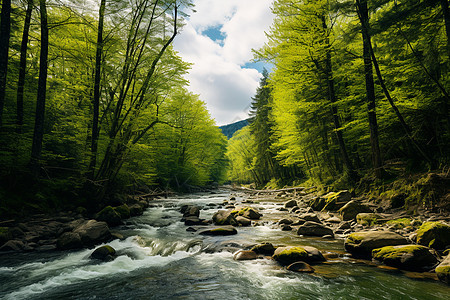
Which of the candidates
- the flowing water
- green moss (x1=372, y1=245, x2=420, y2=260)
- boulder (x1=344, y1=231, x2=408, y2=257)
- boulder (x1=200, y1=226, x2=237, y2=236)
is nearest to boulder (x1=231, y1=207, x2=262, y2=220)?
boulder (x1=200, y1=226, x2=237, y2=236)

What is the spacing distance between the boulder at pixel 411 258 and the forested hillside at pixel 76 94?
31.4 feet

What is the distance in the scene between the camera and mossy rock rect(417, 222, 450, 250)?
14.8 feet

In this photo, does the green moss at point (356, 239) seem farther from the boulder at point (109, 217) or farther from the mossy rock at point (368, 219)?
the boulder at point (109, 217)

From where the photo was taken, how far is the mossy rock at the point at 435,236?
4.52 metres

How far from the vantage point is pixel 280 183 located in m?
29.5

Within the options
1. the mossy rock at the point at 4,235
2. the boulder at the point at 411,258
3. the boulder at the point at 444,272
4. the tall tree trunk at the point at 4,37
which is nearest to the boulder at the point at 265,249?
the boulder at the point at 411,258

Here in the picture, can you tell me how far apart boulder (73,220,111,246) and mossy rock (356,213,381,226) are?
833cm

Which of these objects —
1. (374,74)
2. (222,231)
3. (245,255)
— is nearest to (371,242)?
(245,255)

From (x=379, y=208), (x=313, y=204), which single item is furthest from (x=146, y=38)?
(x=379, y=208)

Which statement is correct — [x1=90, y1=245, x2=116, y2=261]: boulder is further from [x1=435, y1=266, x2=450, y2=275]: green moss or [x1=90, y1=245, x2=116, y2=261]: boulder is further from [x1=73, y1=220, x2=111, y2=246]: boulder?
[x1=435, y1=266, x2=450, y2=275]: green moss

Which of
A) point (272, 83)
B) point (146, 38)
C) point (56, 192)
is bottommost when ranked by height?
point (56, 192)

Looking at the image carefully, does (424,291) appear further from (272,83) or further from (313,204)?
(272,83)

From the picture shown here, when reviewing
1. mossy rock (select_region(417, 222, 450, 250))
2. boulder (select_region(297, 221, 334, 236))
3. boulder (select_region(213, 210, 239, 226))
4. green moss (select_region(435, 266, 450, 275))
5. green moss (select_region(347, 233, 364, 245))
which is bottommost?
boulder (select_region(213, 210, 239, 226))

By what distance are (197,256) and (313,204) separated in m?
7.40
